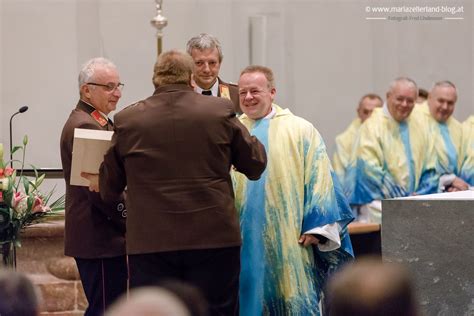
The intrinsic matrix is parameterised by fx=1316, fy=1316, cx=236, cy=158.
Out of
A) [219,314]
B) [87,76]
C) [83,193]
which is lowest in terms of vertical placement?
[219,314]

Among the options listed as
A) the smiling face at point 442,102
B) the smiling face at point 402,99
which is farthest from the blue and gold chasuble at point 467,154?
the smiling face at point 402,99

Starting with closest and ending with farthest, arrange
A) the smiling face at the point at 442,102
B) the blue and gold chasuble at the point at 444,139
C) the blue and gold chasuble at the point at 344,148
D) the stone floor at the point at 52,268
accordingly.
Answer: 1. the stone floor at the point at 52,268
2. the blue and gold chasuble at the point at 444,139
3. the smiling face at the point at 442,102
4. the blue and gold chasuble at the point at 344,148

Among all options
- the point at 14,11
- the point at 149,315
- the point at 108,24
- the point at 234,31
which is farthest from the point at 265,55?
the point at 149,315

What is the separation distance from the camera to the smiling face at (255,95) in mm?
6715

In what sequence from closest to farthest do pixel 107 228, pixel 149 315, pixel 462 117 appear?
pixel 149 315 → pixel 107 228 → pixel 462 117

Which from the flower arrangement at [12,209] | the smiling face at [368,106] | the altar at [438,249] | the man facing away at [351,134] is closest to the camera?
the altar at [438,249]

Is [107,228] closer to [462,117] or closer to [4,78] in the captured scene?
[4,78]

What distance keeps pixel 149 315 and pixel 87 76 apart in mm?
3363

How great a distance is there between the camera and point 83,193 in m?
6.51

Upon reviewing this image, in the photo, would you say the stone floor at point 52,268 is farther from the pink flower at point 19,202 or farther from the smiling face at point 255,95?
the smiling face at point 255,95

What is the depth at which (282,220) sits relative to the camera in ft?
22.2

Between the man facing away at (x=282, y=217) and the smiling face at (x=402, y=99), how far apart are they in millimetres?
3882

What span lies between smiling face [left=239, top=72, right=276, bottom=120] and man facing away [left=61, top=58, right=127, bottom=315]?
67cm

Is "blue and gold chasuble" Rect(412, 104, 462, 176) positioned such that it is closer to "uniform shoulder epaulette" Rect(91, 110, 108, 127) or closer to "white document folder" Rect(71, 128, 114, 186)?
"uniform shoulder epaulette" Rect(91, 110, 108, 127)
